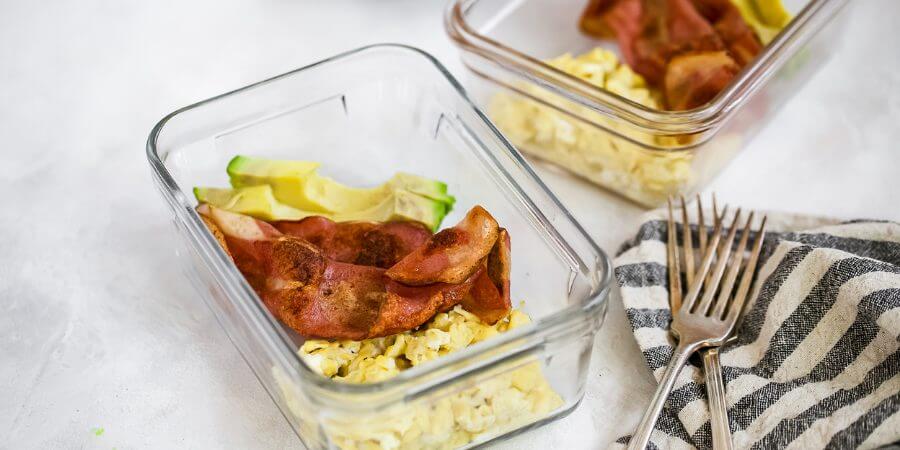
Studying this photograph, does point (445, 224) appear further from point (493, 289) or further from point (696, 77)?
point (696, 77)

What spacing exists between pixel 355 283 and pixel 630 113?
407 millimetres

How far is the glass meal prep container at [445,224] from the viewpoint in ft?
2.72

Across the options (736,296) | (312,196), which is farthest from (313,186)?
(736,296)

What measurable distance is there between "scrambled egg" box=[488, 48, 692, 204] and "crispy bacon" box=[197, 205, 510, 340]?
0.29m

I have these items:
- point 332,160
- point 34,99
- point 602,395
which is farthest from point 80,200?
point 602,395

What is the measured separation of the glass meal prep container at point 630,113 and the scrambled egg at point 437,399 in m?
0.32

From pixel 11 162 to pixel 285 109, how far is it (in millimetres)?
407

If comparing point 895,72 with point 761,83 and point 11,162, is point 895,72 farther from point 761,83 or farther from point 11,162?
point 11,162

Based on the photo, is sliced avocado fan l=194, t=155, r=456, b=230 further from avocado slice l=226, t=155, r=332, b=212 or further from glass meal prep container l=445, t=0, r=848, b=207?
glass meal prep container l=445, t=0, r=848, b=207

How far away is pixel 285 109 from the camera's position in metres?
1.17

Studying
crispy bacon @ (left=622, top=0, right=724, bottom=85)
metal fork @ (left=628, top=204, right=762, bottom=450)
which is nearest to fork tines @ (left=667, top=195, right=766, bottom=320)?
metal fork @ (left=628, top=204, right=762, bottom=450)

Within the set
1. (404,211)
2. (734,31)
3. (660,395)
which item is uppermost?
(734,31)

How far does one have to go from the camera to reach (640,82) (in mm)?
1325

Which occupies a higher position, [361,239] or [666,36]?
[666,36]
